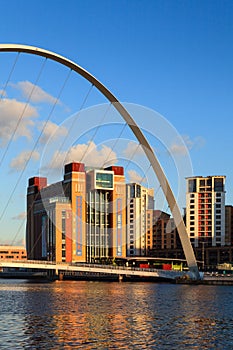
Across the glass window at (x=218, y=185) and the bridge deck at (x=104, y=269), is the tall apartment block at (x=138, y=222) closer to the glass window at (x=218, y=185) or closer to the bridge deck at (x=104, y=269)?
the glass window at (x=218, y=185)

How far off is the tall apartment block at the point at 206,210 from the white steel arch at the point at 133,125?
6058 centimetres

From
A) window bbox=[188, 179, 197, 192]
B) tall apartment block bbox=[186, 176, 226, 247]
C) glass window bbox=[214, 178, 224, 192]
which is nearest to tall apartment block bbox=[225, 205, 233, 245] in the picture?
tall apartment block bbox=[186, 176, 226, 247]

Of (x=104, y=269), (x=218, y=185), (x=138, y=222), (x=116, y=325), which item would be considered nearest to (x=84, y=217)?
(x=138, y=222)

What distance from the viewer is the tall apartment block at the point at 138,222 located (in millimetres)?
148375

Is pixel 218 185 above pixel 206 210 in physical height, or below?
above

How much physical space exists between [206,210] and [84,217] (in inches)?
999

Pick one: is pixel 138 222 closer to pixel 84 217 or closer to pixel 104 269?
pixel 84 217

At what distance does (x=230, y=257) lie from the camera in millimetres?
122250

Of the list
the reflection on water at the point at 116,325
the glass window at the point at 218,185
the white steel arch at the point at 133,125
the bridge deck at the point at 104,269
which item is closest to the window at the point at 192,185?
the glass window at the point at 218,185

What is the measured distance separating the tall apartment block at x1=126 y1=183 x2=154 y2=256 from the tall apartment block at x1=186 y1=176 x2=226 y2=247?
13.3 m

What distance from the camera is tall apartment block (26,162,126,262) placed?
463 ft

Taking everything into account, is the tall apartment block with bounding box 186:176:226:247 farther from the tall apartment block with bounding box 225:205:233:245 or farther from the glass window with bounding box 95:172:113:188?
the glass window with bounding box 95:172:113:188

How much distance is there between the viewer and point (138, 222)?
150250 mm

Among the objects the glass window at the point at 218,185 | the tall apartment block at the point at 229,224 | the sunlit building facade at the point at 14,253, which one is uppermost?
the glass window at the point at 218,185
